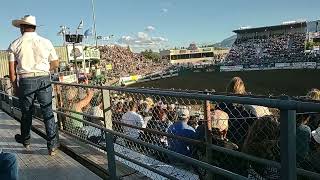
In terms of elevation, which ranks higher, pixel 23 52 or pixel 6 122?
pixel 23 52

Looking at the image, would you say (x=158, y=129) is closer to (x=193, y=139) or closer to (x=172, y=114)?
(x=172, y=114)

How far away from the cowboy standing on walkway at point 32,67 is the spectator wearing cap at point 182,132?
1575 mm

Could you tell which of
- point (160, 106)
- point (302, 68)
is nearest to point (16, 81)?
point (160, 106)

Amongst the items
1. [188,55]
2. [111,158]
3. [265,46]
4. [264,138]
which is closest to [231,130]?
[264,138]

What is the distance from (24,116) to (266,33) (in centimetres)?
8613

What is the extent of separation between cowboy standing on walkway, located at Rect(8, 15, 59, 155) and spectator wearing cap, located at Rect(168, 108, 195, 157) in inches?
62.0

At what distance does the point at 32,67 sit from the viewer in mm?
5254

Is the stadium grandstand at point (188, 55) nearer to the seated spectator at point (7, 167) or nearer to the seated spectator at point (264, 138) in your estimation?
the seated spectator at point (264, 138)

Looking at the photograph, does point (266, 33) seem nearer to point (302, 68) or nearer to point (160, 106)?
point (302, 68)

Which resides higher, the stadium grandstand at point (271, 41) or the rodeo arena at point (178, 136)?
the stadium grandstand at point (271, 41)

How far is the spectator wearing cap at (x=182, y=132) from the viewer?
4.59 meters

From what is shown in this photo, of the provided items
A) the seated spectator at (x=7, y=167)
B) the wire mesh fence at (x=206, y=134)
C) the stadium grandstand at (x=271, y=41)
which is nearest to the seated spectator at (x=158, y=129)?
the wire mesh fence at (x=206, y=134)

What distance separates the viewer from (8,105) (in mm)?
10742

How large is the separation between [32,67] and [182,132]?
6.53ft
